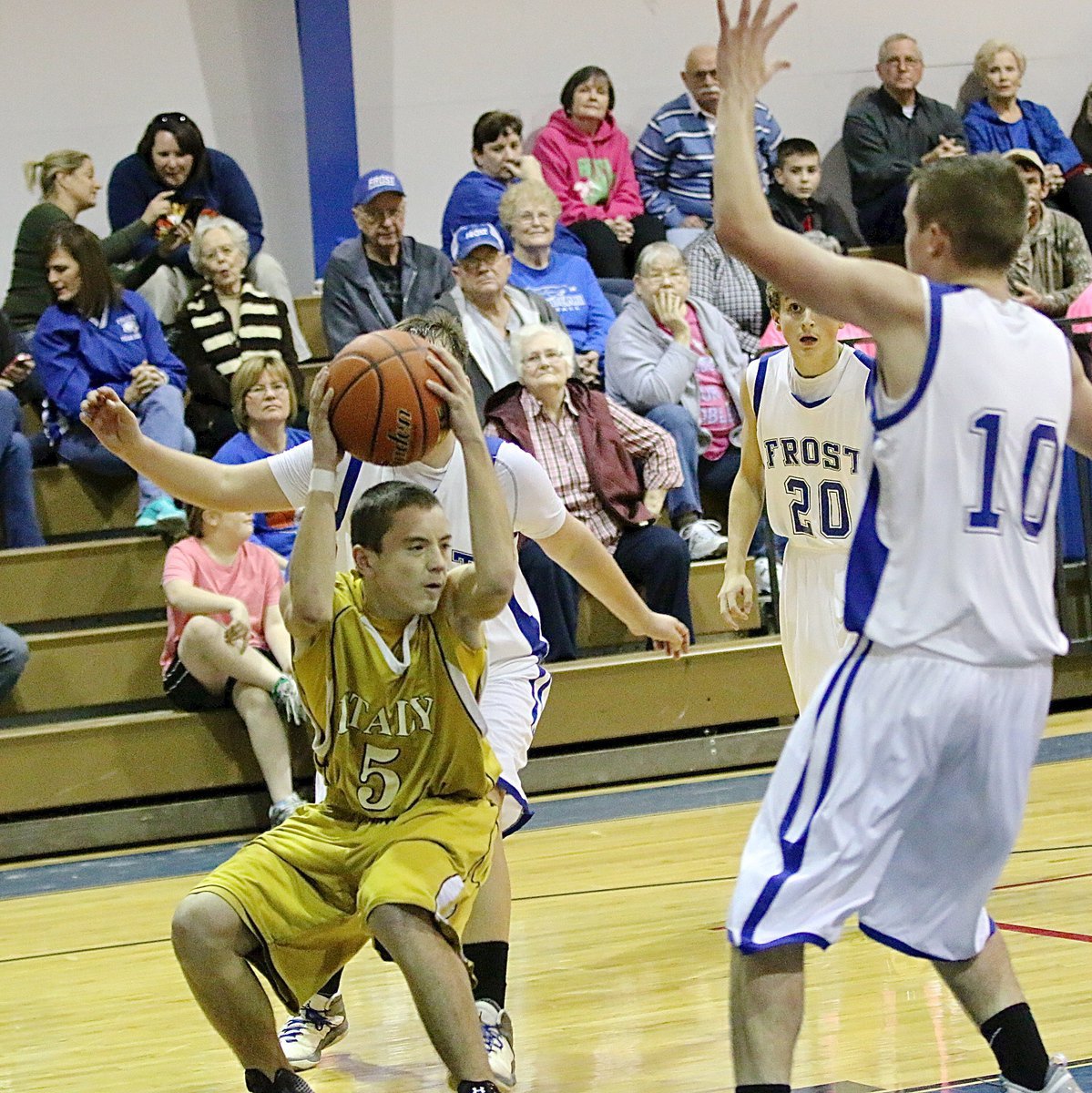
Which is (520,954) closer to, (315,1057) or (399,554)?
(315,1057)

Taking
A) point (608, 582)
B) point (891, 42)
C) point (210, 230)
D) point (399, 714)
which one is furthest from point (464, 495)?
point (891, 42)

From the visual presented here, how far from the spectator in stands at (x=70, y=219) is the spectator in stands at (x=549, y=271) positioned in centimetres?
179

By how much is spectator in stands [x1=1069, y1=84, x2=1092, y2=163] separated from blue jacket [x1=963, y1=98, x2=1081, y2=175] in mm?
189

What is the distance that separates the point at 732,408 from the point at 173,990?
467 centimetres

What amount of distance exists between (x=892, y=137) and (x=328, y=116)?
3617 millimetres

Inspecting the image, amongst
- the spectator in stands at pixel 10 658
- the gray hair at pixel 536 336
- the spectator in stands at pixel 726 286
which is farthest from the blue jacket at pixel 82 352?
the spectator in stands at pixel 726 286

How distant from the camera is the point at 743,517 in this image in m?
4.80

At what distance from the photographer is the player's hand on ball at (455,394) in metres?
3.34

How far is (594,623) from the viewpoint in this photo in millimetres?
7738

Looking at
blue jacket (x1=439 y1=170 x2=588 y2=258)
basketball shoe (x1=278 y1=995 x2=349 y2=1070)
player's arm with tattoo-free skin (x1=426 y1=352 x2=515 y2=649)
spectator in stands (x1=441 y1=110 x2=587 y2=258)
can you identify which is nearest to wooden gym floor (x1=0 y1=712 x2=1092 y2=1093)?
basketball shoe (x1=278 y1=995 x2=349 y2=1070)

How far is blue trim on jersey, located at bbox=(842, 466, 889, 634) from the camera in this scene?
105 inches

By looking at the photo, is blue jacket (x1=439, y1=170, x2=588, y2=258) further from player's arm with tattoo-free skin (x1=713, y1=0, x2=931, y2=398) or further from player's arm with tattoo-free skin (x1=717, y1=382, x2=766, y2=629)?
player's arm with tattoo-free skin (x1=713, y1=0, x2=931, y2=398)

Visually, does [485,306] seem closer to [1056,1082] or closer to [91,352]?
[91,352]

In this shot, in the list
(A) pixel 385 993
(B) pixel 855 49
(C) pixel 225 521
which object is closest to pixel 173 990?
(A) pixel 385 993
